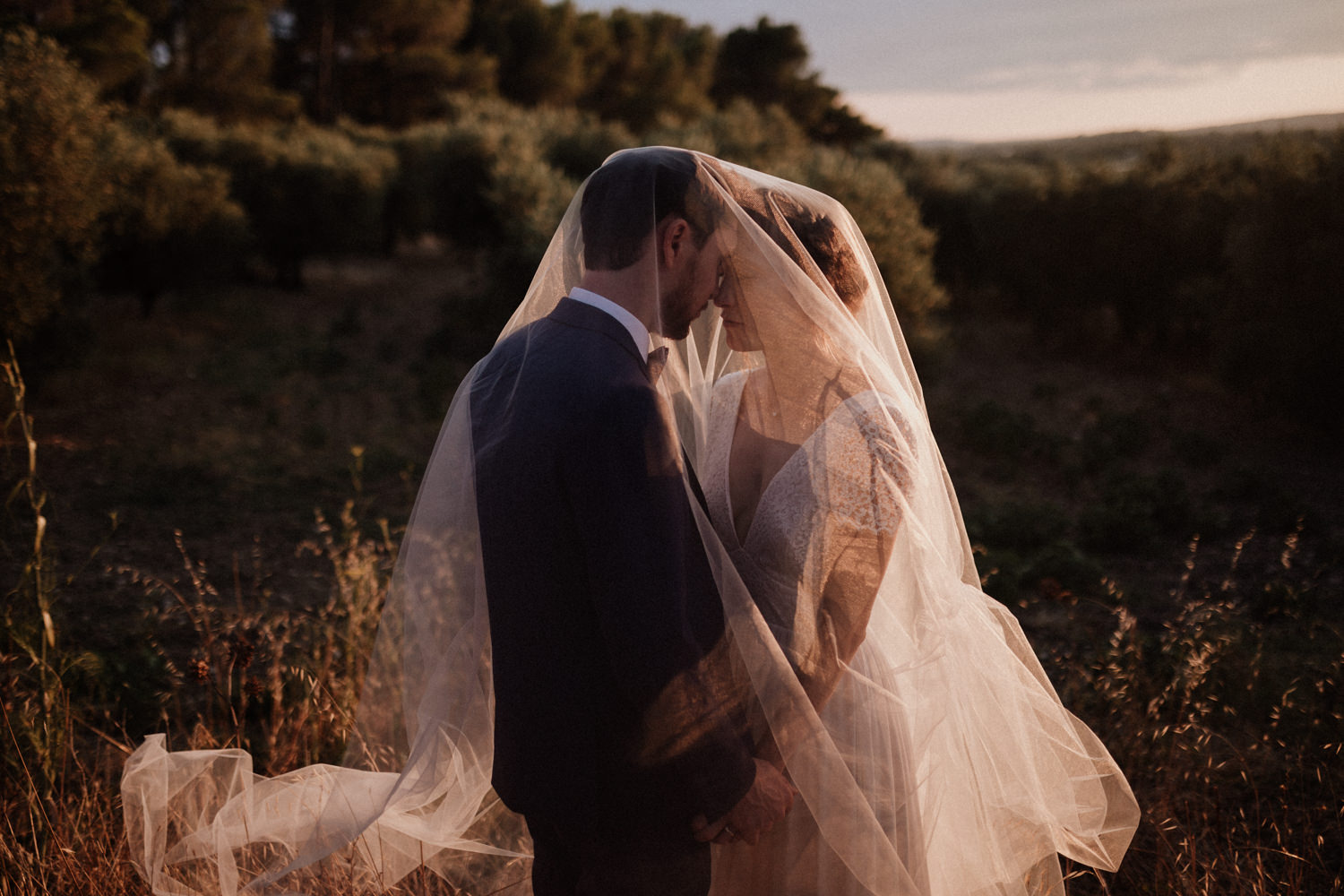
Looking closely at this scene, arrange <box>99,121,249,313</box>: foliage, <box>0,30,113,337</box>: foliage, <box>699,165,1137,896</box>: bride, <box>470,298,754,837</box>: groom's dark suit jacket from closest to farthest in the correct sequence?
<box>470,298,754,837</box>: groom's dark suit jacket, <box>699,165,1137,896</box>: bride, <box>0,30,113,337</box>: foliage, <box>99,121,249,313</box>: foliage

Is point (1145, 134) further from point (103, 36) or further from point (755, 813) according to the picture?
point (103, 36)

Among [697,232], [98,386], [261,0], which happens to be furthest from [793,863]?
[261,0]

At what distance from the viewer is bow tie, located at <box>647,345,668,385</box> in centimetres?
165

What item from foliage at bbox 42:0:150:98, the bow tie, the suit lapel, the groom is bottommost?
the groom

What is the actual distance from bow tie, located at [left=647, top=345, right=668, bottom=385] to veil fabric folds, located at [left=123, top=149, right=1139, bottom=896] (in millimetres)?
50

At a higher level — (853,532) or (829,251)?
(829,251)

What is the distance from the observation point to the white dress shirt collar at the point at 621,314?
1.60m

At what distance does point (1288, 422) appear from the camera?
8.12 m

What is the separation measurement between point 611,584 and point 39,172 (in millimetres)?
7680

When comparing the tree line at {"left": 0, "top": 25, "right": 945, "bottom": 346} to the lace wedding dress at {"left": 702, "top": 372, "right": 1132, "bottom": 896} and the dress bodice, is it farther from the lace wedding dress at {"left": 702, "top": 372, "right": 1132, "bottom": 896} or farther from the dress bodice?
the dress bodice

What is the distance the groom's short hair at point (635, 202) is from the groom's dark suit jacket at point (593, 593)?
0.13m

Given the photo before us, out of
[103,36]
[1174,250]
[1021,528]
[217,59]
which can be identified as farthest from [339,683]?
[217,59]

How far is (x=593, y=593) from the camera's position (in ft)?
4.96

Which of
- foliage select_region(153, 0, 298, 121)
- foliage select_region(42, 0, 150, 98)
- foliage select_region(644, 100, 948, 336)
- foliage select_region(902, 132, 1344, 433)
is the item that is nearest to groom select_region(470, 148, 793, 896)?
foliage select_region(644, 100, 948, 336)
